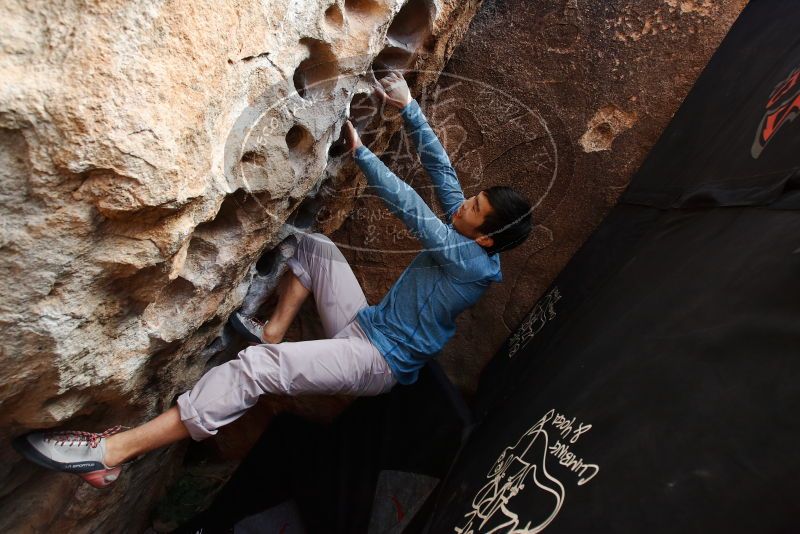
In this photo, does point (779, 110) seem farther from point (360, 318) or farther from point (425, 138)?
point (360, 318)

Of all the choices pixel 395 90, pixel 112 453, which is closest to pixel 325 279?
pixel 395 90

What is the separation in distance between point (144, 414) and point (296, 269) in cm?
57

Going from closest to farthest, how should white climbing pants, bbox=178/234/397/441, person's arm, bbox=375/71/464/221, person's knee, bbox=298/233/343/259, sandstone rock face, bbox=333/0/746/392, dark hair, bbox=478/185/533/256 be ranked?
white climbing pants, bbox=178/234/397/441 → dark hair, bbox=478/185/533/256 → person's arm, bbox=375/71/464/221 → person's knee, bbox=298/233/343/259 → sandstone rock face, bbox=333/0/746/392

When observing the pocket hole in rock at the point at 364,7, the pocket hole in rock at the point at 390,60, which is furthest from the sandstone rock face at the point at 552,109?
the pocket hole in rock at the point at 364,7

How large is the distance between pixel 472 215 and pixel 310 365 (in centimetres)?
59

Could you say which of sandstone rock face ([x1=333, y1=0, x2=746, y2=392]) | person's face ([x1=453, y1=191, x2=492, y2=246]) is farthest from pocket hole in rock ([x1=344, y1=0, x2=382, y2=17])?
sandstone rock face ([x1=333, y1=0, x2=746, y2=392])

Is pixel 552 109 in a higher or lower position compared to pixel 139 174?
lower

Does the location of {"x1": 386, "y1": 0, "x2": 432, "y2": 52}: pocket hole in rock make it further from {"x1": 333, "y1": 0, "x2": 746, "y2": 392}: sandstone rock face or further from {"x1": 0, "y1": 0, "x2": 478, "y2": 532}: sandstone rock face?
{"x1": 333, "y1": 0, "x2": 746, "y2": 392}: sandstone rock face

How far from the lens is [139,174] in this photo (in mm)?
894

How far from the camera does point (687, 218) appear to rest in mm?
1494

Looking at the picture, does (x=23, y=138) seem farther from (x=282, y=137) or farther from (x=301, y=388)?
(x=301, y=388)

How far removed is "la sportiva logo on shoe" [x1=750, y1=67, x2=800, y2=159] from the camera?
1.33 m

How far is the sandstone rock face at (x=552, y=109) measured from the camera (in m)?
1.95

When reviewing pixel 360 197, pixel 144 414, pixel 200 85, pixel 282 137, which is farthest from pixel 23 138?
pixel 360 197
